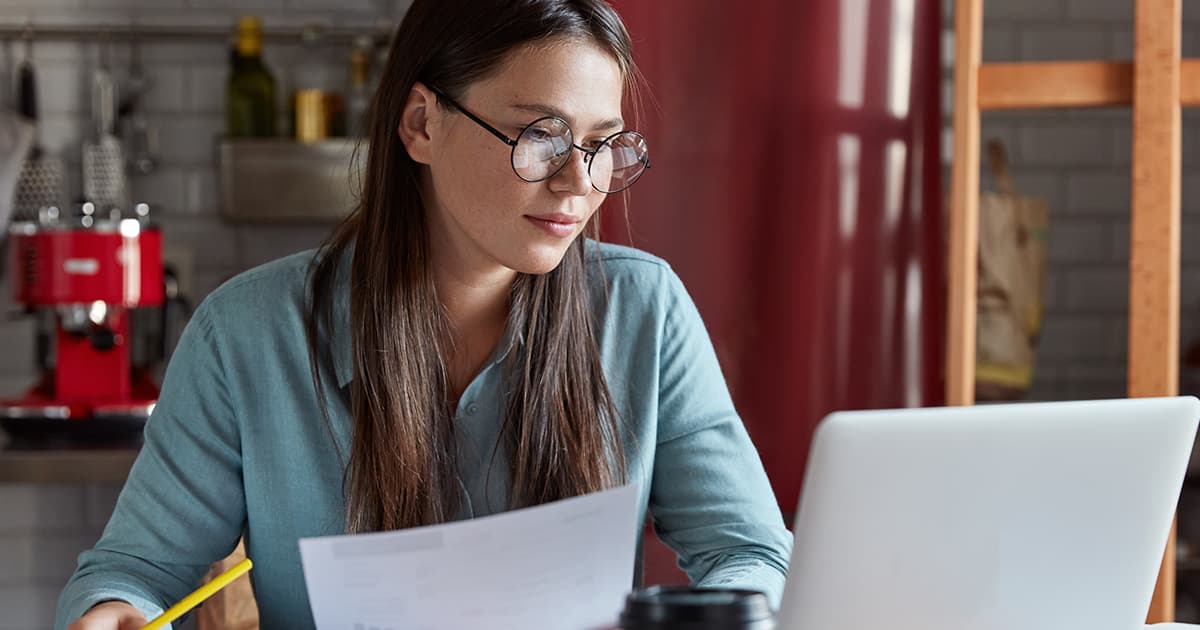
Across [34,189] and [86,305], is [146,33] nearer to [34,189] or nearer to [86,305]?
[34,189]

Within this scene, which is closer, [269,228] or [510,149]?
[510,149]

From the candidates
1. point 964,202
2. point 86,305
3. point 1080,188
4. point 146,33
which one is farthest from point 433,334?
point 1080,188

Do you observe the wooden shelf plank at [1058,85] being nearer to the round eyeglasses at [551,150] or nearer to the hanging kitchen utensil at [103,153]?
the round eyeglasses at [551,150]

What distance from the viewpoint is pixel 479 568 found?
3.59 ft

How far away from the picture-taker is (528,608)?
3.74 ft

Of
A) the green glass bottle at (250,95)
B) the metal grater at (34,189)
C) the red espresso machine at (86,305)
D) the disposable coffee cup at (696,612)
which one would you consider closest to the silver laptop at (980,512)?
the disposable coffee cup at (696,612)

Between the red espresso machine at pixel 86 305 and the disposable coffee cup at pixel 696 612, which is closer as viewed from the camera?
the disposable coffee cup at pixel 696 612

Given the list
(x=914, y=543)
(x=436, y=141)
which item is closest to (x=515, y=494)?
(x=436, y=141)

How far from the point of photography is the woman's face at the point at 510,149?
1.47 metres

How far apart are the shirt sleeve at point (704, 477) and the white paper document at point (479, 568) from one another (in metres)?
0.36

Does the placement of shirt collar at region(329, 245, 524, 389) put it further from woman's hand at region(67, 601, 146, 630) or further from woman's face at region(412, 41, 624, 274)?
woman's hand at region(67, 601, 146, 630)

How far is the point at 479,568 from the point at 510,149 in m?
0.53

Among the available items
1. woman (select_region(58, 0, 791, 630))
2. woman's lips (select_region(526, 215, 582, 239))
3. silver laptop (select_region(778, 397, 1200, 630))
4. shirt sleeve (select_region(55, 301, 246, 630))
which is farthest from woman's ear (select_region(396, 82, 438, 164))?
silver laptop (select_region(778, 397, 1200, 630))

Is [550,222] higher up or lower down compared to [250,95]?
lower down
